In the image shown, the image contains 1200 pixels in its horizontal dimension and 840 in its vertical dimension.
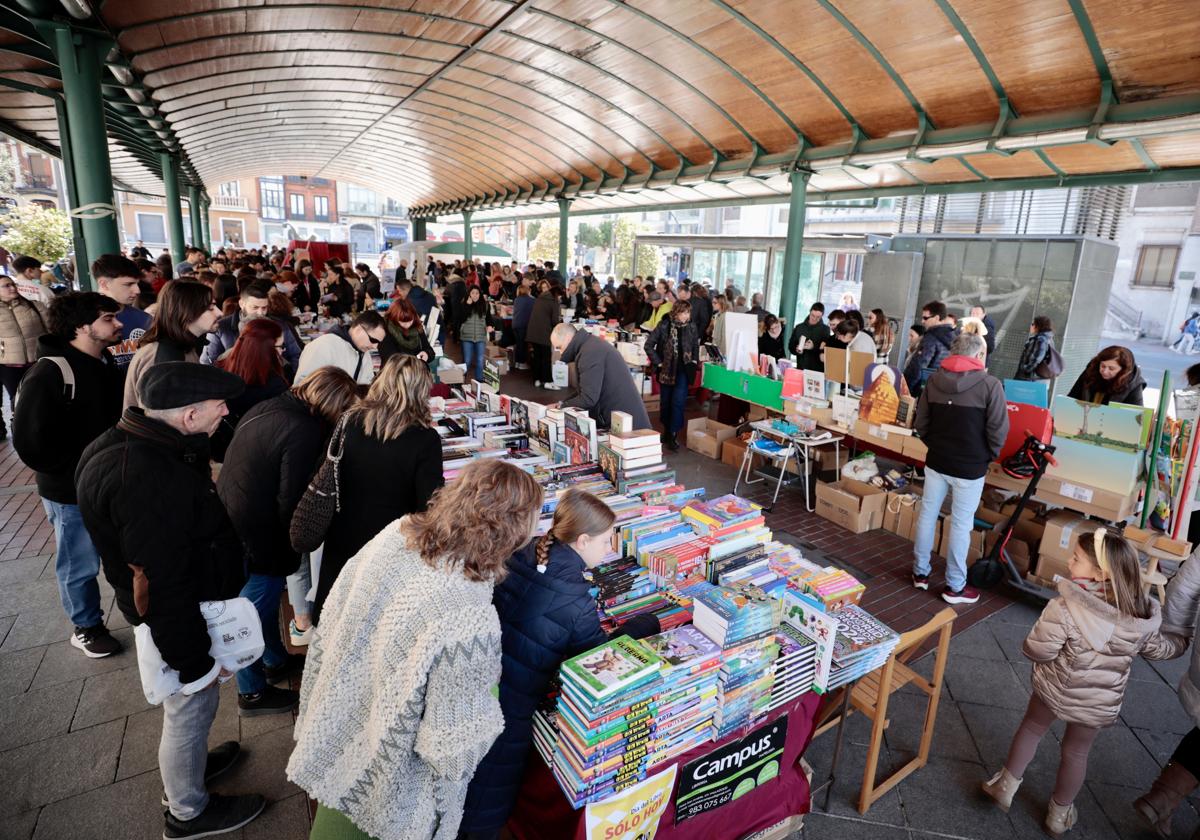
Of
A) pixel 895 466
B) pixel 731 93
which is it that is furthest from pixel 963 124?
pixel 895 466

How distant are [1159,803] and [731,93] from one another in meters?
8.83

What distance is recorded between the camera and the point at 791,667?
2430mm

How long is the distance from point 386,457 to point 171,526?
0.85 m

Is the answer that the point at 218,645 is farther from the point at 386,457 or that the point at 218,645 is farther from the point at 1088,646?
the point at 1088,646

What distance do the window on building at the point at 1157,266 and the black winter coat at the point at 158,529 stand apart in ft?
94.0

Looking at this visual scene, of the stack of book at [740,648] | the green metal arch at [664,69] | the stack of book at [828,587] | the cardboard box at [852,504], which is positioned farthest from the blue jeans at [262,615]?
the green metal arch at [664,69]

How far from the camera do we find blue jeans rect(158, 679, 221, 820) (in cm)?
228

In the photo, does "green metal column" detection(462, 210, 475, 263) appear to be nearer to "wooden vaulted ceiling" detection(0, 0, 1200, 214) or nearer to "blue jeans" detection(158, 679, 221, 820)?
"wooden vaulted ceiling" detection(0, 0, 1200, 214)

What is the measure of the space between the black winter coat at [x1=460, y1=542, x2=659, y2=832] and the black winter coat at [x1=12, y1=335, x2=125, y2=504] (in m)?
2.70

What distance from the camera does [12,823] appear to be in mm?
2553

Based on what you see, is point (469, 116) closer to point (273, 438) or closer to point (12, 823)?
point (273, 438)

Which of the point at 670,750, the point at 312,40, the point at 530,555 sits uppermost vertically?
the point at 312,40

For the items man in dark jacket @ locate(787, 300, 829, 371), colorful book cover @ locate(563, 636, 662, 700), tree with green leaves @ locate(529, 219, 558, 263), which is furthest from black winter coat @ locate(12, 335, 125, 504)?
tree with green leaves @ locate(529, 219, 558, 263)

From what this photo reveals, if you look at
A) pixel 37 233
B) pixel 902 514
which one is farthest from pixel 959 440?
pixel 37 233
